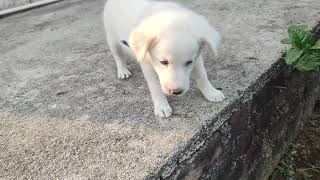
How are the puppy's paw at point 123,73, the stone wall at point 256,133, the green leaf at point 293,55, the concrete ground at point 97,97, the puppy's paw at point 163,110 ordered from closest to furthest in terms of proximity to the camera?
1. the concrete ground at point 97,97
2. the stone wall at point 256,133
3. the puppy's paw at point 163,110
4. the green leaf at point 293,55
5. the puppy's paw at point 123,73

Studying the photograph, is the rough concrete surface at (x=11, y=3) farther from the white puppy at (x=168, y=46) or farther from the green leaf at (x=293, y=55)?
the green leaf at (x=293, y=55)

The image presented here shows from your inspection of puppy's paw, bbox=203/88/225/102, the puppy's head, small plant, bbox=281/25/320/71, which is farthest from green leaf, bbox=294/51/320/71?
the puppy's head

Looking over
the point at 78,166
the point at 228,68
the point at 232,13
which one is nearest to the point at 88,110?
the point at 78,166

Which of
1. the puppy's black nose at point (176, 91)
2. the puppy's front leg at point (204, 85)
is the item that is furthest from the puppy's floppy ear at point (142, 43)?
the puppy's front leg at point (204, 85)

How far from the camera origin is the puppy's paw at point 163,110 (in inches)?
87.7

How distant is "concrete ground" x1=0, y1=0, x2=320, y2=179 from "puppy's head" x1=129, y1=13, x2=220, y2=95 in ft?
0.84

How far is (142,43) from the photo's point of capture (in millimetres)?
2020

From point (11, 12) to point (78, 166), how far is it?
124 inches

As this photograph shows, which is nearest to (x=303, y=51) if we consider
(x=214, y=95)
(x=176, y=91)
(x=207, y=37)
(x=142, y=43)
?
(x=214, y=95)

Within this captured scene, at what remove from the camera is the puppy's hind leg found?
2740mm

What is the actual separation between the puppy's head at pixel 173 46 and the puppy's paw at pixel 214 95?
299 mm

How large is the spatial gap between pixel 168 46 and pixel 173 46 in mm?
22

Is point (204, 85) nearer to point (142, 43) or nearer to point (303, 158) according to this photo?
point (142, 43)

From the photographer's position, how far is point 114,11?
261cm
